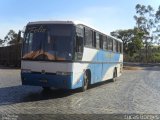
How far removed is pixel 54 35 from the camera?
1559 centimetres

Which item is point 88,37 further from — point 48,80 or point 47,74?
point 48,80

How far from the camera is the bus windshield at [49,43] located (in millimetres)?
15391

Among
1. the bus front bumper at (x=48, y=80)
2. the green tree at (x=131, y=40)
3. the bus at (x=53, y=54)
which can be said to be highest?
the green tree at (x=131, y=40)

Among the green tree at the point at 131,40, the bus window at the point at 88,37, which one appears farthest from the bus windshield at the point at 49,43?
the green tree at the point at 131,40

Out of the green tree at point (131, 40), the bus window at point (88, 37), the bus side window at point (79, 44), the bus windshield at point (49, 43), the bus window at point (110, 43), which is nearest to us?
the bus windshield at point (49, 43)

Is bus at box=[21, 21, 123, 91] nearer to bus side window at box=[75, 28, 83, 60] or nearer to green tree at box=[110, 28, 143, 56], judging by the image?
bus side window at box=[75, 28, 83, 60]

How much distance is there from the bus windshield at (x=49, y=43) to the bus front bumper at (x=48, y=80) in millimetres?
674

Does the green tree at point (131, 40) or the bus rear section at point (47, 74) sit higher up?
the green tree at point (131, 40)

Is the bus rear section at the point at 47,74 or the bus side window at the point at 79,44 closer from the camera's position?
the bus rear section at the point at 47,74

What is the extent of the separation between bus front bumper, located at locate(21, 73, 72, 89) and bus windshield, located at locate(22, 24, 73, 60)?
2.21 ft

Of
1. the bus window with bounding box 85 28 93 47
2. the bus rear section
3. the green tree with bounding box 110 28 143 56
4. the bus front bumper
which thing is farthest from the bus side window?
the green tree with bounding box 110 28 143 56

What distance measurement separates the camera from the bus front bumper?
15195mm

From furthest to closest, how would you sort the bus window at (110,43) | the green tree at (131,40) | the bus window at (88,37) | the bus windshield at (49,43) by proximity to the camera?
the green tree at (131,40), the bus window at (110,43), the bus window at (88,37), the bus windshield at (49,43)

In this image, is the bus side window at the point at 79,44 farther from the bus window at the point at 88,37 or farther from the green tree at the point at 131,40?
the green tree at the point at 131,40
